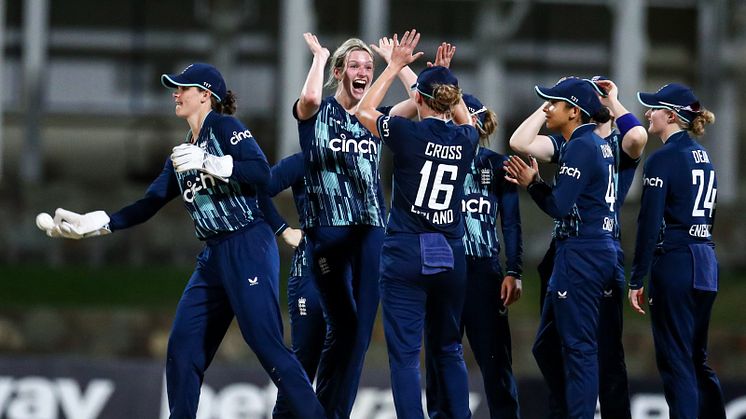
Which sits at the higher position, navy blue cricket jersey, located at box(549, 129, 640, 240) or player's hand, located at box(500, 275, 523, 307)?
navy blue cricket jersey, located at box(549, 129, 640, 240)

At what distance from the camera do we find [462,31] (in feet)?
78.4

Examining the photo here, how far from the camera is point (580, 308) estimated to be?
21.5 ft

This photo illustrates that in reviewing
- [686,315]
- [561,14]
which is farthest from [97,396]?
[561,14]

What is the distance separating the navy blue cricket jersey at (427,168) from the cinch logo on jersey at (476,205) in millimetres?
768

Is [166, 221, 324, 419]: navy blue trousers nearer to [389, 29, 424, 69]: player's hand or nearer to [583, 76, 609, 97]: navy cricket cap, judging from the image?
[389, 29, 424, 69]: player's hand

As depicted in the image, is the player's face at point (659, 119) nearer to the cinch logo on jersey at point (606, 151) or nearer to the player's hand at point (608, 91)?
the player's hand at point (608, 91)

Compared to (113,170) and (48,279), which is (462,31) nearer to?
(113,170)

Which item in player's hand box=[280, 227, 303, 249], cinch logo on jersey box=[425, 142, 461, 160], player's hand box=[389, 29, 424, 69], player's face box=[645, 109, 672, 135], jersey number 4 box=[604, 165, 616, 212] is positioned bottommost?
player's hand box=[280, 227, 303, 249]

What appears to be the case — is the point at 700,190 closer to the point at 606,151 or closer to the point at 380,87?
the point at 606,151

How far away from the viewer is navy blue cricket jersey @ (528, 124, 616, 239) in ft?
21.1

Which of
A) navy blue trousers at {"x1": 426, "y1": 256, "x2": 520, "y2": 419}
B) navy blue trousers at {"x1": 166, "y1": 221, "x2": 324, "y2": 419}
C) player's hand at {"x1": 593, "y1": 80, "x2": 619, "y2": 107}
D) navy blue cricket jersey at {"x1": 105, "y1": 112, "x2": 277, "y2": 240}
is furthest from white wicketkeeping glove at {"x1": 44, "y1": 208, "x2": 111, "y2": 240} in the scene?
player's hand at {"x1": 593, "y1": 80, "x2": 619, "y2": 107}

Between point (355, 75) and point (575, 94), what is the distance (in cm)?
117

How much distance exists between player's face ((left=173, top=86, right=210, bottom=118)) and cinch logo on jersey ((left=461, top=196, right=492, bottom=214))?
164 centimetres

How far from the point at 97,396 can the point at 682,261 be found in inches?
199
